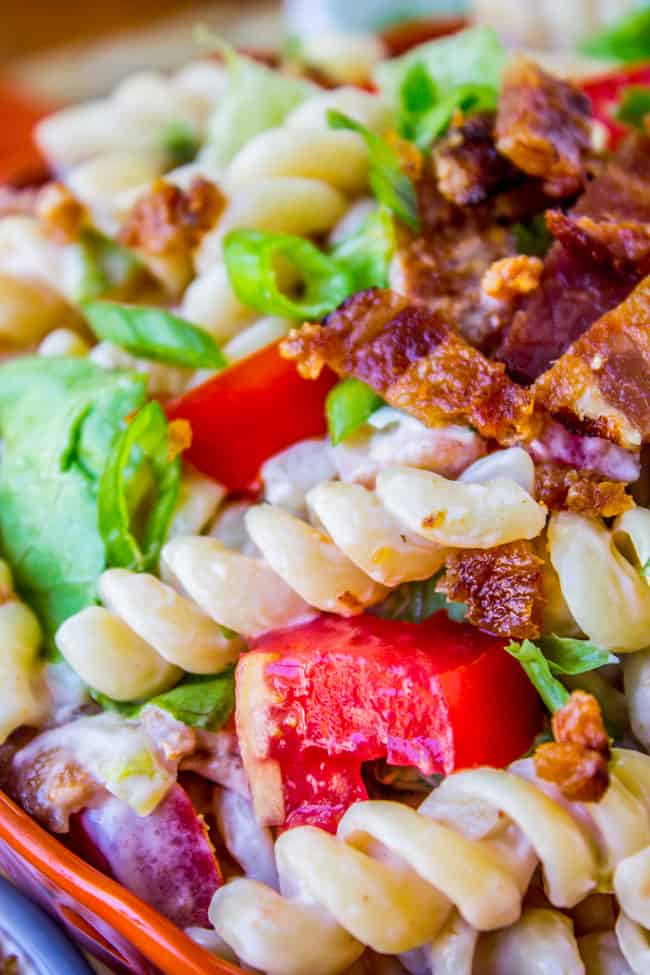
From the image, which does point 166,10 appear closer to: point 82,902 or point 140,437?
point 140,437

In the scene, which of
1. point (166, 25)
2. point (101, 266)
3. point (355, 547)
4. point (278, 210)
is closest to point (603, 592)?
point (355, 547)

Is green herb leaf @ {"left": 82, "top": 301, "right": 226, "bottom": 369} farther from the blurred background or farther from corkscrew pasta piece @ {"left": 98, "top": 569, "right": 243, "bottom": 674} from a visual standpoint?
the blurred background

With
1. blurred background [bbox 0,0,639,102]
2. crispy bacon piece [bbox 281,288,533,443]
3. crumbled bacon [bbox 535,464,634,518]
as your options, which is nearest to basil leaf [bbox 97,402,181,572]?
crispy bacon piece [bbox 281,288,533,443]

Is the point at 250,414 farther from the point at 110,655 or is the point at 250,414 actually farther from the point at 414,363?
the point at 110,655

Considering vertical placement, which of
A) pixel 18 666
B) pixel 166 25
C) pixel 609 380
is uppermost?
pixel 166 25

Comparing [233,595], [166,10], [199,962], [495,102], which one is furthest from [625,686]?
[166,10]

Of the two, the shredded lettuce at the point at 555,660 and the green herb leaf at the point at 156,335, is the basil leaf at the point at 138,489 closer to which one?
the green herb leaf at the point at 156,335

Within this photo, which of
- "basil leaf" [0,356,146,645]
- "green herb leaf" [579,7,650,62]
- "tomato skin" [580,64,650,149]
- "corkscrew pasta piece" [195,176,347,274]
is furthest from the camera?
"green herb leaf" [579,7,650,62]
